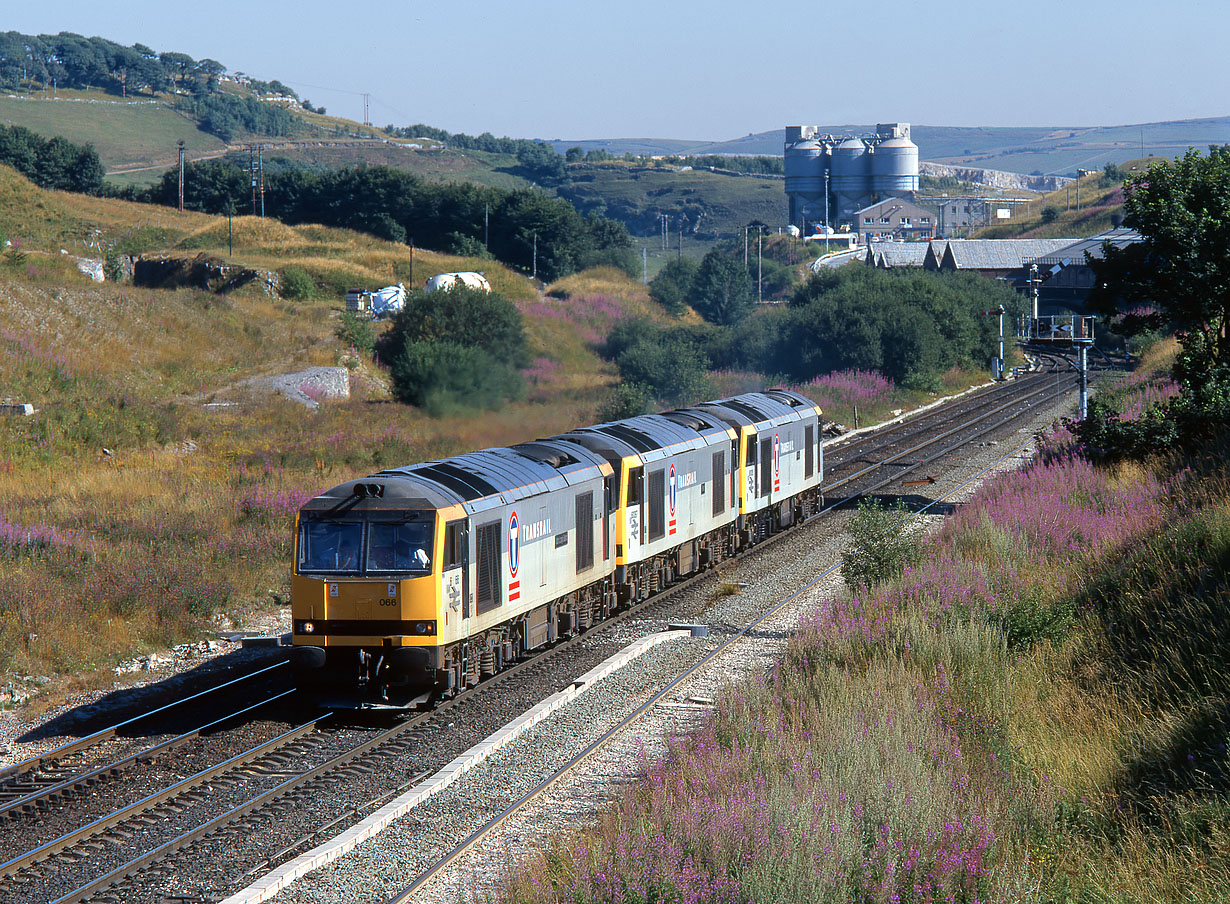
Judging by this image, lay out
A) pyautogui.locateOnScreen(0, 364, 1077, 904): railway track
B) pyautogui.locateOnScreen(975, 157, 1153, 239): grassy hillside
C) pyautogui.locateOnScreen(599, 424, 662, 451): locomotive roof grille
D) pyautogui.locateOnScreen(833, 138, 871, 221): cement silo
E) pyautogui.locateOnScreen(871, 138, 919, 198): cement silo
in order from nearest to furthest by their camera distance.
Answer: pyautogui.locateOnScreen(0, 364, 1077, 904): railway track
pyautogui.locateOnScreen(599, 424, 662, 451): locomotive roof grille
pyautogui.locateOnScreen(975, 157, 1153, 239): grassy hillside
pyautogui.locateOnScreen(871, 138, 919, 198): cement silo
pyautogui.locateOnScreen(833, 138, 871, 221): cement silo

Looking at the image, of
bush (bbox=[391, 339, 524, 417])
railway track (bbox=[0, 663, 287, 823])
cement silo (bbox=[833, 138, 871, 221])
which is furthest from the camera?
cement silo (bbox=[833, 138, 871, 221])

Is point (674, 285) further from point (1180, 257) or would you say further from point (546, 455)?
point (546, 455)

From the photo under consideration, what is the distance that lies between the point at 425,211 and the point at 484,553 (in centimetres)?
8775

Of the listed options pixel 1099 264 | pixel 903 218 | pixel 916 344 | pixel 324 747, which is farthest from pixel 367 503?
pixel 903 218

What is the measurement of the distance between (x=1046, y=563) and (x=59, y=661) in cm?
1498

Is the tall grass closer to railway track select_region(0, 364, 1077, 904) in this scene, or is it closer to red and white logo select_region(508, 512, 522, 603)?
railway track select_region(0, 364, 1077, 904)

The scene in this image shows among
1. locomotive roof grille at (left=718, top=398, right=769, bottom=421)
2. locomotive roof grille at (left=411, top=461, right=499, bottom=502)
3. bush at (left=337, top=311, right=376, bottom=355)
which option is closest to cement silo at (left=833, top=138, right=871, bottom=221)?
bush at (left=337, top=311, right=376, bottom=355)

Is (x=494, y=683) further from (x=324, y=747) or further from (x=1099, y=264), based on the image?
(x=1099, y=264)

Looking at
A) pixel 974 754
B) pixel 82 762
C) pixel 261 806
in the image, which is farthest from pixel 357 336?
pixel 974 754

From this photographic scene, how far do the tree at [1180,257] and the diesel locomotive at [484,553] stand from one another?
1003 centimetres

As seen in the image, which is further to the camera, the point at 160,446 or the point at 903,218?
the point at 903,218

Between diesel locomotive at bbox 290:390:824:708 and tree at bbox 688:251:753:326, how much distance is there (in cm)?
7289

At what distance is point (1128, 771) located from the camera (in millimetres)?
10297

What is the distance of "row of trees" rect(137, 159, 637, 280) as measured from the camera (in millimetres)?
97562
